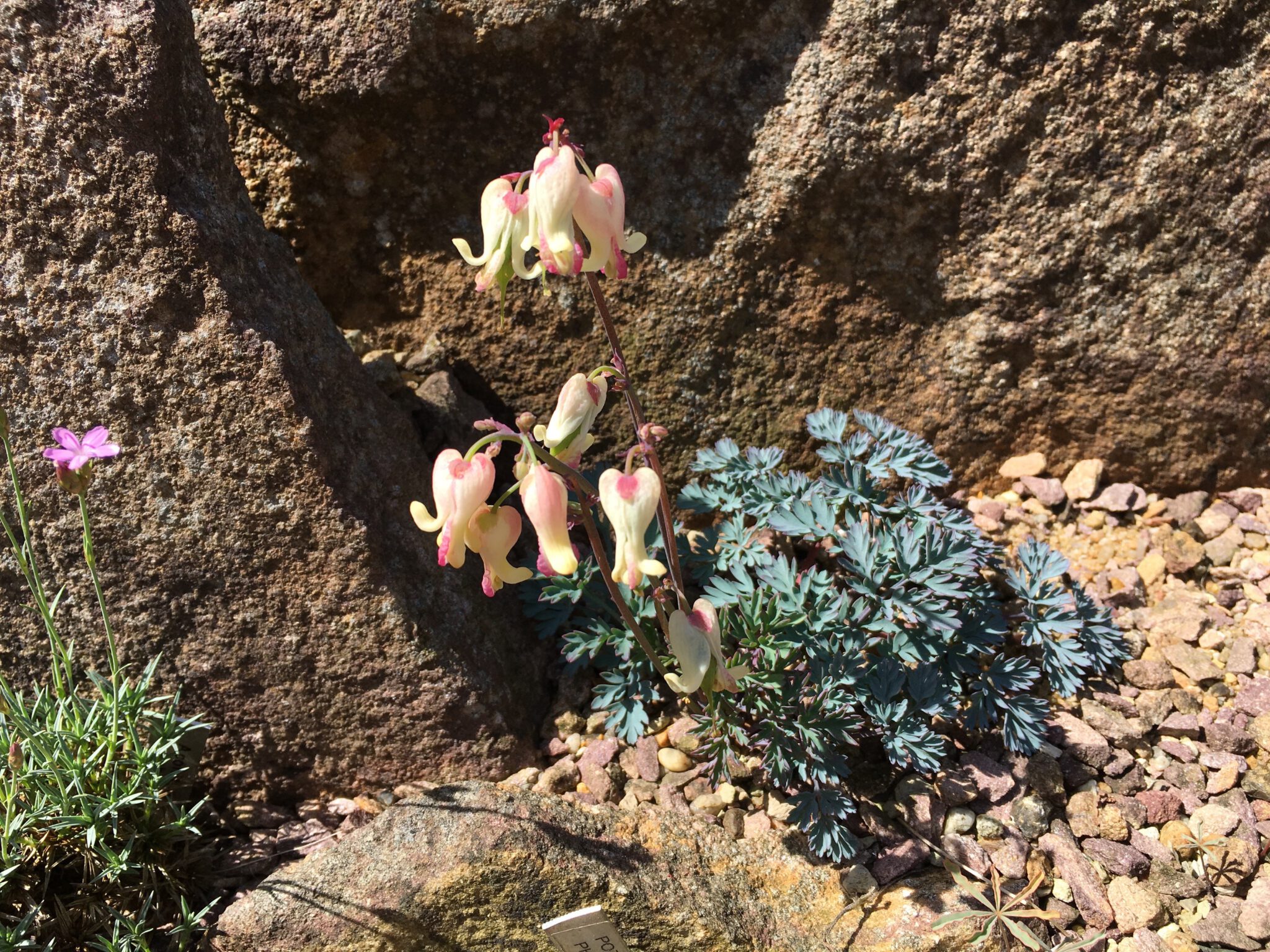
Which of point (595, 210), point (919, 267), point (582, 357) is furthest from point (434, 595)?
point (919, 267)

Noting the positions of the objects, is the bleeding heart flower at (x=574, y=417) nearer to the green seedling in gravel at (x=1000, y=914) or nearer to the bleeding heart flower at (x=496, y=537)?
the bleeding heart flower at (x=496, y=537)

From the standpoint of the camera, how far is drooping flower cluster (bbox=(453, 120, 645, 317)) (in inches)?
69.6

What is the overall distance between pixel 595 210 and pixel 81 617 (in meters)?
1.71

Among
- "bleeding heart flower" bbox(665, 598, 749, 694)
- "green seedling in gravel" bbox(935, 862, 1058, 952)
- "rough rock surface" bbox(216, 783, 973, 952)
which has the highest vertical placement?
"bleeding heart flower" bbox(665, 598, 749, 694)

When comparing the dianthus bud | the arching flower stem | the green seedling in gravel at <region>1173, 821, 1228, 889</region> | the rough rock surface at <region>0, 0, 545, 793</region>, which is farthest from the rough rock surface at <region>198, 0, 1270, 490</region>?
the dianthus bud

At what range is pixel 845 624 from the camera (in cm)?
248

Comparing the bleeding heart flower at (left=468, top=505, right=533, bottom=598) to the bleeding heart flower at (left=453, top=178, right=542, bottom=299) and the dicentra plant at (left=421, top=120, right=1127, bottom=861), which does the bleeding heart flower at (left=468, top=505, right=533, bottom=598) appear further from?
the bleeding heart flower at (left=453, top=178, right=542, bottom=299)

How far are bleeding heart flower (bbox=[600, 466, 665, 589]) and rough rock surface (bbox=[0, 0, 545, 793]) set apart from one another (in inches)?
37.3

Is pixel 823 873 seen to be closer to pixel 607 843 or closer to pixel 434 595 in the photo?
pixel 607 843

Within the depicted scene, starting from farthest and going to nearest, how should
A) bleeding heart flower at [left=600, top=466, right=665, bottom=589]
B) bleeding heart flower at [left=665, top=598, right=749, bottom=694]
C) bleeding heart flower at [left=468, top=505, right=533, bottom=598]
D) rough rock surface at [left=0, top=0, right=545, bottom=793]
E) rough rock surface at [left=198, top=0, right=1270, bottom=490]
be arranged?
1. rough rock surface at [left=198, top=0, right=1270, bottom=490]
2. rough rock surface at [left=0, top=0, right=545, bottom=793]
3. bleeding heart flower at [left=665, top=598, right=749, bottom=694]
4. bleeding heart flower at [left=468, top=505, right=533, bottom=598]
5. bleeding heart flower at [left=600, top=466, right=665, bottom=589]

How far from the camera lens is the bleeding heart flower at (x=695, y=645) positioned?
6.48 feet

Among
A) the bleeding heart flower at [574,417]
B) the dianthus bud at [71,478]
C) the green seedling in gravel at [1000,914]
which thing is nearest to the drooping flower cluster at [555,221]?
the bleeding heart flower at [574,417]

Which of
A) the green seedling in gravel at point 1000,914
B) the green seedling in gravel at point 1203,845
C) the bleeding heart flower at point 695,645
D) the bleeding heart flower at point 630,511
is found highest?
the bleeding heart flower at point 630,511

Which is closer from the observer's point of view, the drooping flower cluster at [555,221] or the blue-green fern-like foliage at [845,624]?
the drooping flower cluster at [555,221]
